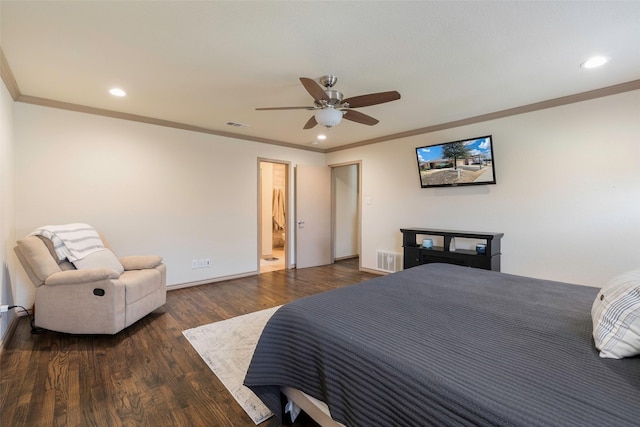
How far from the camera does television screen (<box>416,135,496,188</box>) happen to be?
3.61 metres

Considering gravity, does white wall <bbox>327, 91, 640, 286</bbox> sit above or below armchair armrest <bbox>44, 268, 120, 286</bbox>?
above

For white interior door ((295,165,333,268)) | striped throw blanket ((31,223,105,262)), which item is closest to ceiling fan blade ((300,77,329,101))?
striped throw blanket ((31,223,105,262))

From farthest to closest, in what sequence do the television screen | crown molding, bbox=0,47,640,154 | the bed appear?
the television screen < crown molding, bbox=0,47,640,154 < the bed

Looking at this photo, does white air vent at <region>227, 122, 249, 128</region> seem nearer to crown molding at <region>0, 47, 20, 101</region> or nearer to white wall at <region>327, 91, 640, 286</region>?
crown molding at <region>0, 47, 20, 101</region>

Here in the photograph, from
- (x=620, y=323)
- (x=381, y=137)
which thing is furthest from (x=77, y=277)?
(x=381, y=137)

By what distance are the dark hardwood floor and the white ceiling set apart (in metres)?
2.19

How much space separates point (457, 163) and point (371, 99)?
202 centimetres

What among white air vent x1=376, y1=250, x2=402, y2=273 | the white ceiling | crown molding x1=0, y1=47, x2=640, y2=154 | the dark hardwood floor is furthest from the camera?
white air vent x1=376, y1=250, x2=402, y2=273

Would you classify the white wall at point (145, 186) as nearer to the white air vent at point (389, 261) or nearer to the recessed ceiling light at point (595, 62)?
the white air vent at point (389, 261)

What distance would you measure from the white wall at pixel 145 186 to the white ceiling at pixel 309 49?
0.45m

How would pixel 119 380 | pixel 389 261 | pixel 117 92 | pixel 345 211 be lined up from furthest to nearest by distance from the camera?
pixel 345 211 → pixel 389 261 → pixel 117 92 → pixel 119 380

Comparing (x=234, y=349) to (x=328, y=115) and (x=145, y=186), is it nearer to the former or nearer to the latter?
(x=328, y=115)

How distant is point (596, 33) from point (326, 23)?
6.12 feet

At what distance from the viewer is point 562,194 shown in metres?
3.16
